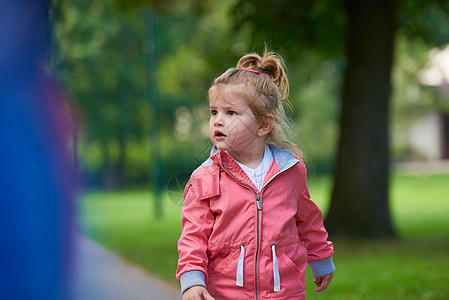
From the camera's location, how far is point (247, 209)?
2236 mm

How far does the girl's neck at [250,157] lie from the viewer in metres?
2.41

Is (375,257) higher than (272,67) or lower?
lower

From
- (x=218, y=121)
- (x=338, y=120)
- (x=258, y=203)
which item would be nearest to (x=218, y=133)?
(x=218, y=121)

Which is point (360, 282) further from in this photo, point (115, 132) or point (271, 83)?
point (115, 132)

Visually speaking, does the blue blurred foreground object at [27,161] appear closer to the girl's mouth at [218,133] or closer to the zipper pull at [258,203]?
the girl's mouth at [218,133]

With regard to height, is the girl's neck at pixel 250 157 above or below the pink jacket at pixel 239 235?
above

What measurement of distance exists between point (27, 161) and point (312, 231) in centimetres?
119

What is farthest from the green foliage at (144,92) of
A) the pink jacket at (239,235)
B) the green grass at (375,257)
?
the pink jacket at (239,235)

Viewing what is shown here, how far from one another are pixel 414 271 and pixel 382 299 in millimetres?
1394

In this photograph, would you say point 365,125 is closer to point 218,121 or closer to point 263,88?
point 263,88

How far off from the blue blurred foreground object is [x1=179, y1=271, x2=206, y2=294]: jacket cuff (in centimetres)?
73

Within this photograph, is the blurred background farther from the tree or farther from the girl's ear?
the girl's ear

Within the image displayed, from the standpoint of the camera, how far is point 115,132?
33.2 metres

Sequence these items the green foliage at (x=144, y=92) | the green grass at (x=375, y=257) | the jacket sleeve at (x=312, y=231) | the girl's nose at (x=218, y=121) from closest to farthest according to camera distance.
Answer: the girl's nose at (x=218, y=121) < the jacket sleeve at (x=312, y=231) < the green grass at (x=375, y=257) < the green foliage at (x=144, y=92)
